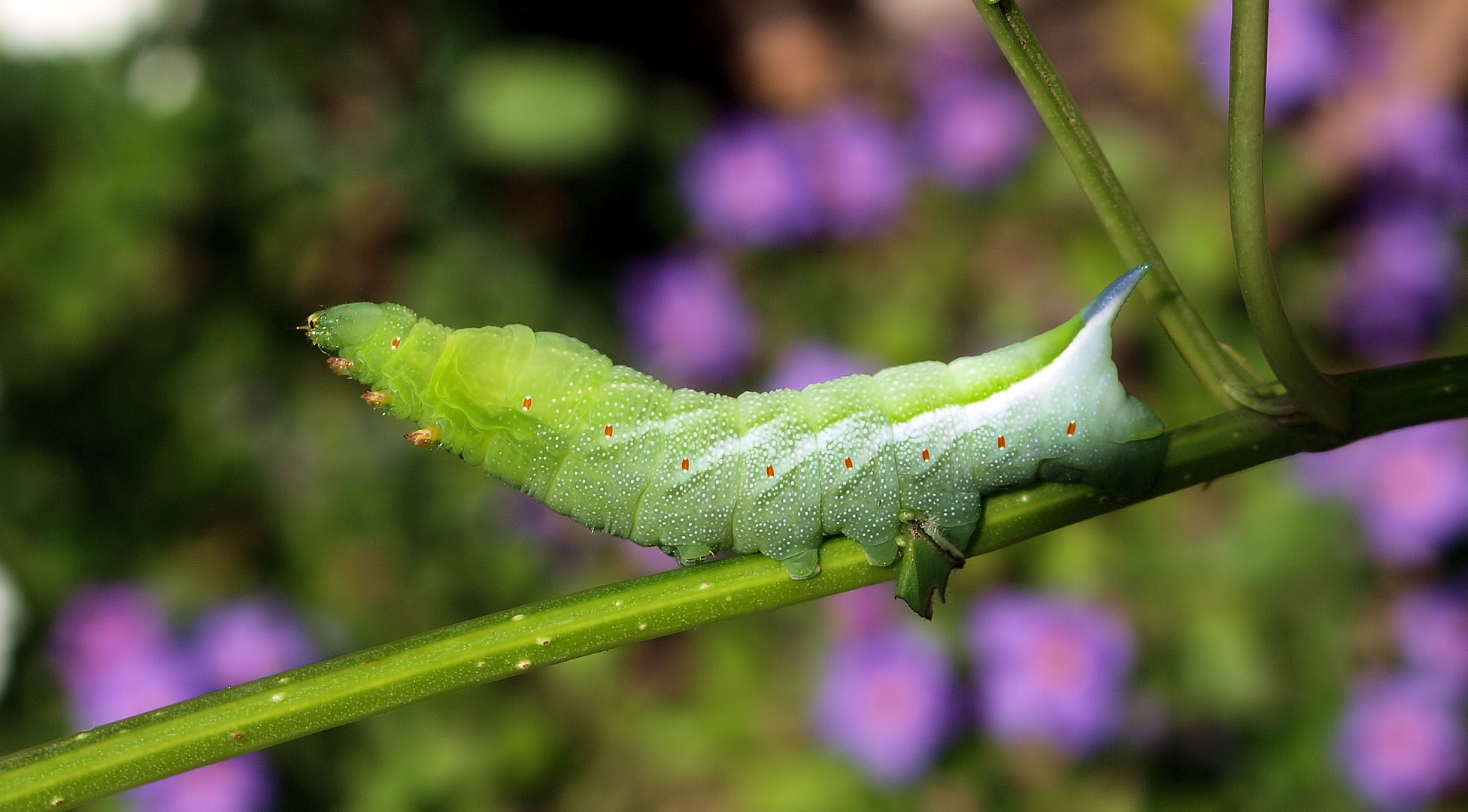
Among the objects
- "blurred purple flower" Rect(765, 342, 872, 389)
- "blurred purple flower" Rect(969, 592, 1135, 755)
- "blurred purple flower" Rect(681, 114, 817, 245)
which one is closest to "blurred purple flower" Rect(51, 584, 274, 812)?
"blurred purple flower" Rect(765, 342, 872, 389)

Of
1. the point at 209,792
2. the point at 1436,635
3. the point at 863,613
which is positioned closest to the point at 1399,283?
the point at 1436,635

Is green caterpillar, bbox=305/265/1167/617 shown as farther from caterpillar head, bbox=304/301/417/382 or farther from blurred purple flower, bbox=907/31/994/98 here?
blurred purple flower, bbox=907/31/994/98

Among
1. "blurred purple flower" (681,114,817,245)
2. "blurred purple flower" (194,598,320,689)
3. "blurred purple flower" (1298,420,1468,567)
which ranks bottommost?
"blurred purple flower" (194,598,320,689)

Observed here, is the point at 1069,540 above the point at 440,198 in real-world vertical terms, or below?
below

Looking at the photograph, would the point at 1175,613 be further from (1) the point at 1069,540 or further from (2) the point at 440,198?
(2) the point at 440,198

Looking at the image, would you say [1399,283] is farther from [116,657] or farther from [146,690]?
[116,657]

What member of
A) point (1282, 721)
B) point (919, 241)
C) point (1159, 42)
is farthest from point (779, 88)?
point (1282, 721)
